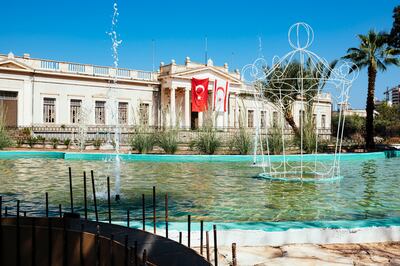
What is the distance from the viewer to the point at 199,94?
1341 inches

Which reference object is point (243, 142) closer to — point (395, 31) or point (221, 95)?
point (395, 31)

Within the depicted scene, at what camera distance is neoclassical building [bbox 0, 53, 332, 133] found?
28203 mm

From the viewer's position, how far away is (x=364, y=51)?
21.0 metres

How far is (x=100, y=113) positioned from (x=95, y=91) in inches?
70.4

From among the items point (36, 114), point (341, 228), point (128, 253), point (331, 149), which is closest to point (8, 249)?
point (128, 253)

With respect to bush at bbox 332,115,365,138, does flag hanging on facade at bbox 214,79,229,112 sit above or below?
above

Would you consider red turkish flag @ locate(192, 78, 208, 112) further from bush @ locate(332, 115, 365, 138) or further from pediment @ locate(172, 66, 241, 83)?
bush @ locate(332, 115, 365, 138)

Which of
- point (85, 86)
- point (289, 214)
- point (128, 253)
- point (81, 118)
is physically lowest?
point (289, 214)

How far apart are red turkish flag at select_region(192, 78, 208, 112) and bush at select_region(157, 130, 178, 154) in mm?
16573

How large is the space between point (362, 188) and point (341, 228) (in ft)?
13.7

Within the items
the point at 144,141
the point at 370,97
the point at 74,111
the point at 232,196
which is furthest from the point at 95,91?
the point at 232,196

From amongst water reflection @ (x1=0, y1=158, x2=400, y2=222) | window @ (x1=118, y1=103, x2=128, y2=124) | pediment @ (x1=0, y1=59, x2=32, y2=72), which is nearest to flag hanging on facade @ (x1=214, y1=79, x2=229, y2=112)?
window @ (x1=118, y1=103, x2=128, y2=124)

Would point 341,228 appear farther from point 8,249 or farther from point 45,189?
point 45,189

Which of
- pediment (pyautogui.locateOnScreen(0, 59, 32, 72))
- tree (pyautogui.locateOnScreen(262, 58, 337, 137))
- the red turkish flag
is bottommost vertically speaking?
tree (pyautogui.locateOnScreen(262, 58, 337, 137))
